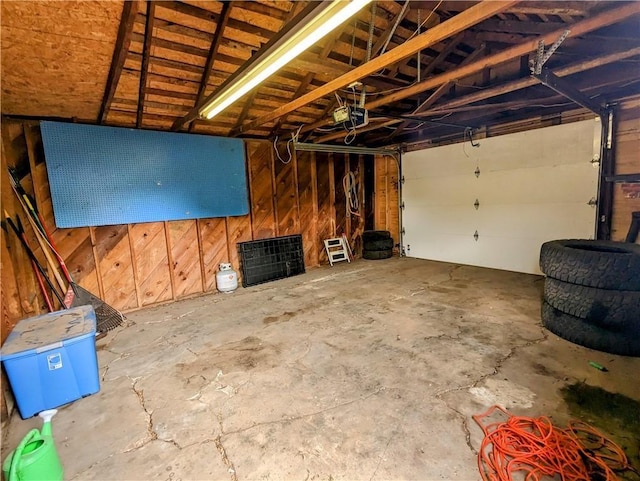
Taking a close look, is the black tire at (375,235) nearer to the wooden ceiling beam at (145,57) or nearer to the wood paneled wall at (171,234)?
the wood paneled wall at (171,234)

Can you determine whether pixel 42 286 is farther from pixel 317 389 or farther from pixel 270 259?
pixel 317 389

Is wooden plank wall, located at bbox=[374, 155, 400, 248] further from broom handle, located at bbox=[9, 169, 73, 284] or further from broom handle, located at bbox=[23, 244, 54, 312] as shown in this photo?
broom handle, located at bbox=[23, 244, 54, 312]

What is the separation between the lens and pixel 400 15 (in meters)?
2.52

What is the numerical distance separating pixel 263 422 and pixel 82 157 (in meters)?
3.67

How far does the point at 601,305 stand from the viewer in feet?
8.22

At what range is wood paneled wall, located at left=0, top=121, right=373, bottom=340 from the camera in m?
3.19

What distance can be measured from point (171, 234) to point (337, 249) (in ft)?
11.0

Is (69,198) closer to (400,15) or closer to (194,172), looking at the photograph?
(194,172)

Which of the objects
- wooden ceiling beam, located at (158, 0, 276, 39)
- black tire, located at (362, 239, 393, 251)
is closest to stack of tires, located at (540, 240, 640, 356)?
wooden ceiling beam, located at (158, 0, 276, 39)

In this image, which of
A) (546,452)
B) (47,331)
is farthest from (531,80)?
(47,331)

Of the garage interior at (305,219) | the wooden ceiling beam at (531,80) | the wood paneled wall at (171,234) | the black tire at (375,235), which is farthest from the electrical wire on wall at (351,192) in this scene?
the wooden ceiling beam at (531,80)

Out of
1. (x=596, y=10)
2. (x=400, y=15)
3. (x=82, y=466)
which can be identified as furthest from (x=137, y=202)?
(x=596, y=10)

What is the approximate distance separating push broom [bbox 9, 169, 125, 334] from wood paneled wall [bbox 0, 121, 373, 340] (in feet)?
0.31

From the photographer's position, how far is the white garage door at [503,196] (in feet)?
13.8
